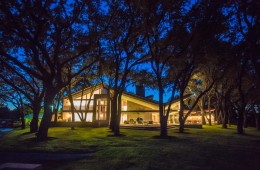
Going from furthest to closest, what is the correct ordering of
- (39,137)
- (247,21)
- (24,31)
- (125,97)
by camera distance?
1. (125,97)
2. (247,21)
3. (39,137)
4. (24,31)

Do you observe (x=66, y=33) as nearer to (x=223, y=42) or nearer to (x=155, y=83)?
(x=155, y=83)

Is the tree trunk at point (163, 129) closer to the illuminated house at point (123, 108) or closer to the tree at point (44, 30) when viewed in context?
the tree at point (44, 30)

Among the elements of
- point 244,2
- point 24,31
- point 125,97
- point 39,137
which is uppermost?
point 244,2

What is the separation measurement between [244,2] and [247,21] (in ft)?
5.03

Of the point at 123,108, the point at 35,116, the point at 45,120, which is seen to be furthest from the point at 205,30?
the point at 123,108

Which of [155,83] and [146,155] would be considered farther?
[155,83]

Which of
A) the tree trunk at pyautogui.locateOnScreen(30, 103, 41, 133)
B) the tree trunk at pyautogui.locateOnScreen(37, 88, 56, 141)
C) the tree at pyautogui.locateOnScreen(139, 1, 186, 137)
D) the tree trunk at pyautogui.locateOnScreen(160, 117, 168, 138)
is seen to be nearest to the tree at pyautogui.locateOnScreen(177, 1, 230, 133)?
the tree at pyautogui.locateOnScreen(139, 1, 186, 137)

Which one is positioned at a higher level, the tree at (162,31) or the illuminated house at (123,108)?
the tree at (162,31)

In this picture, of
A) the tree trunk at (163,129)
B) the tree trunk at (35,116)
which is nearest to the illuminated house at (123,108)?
the tree trunk at (35,116)

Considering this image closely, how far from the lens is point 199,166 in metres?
5.75

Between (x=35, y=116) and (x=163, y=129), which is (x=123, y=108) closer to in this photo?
(x=35, y=116)

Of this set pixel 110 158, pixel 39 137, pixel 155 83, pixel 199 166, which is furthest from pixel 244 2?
pixel 39 137

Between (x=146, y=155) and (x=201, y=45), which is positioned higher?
(x=201, y=45)

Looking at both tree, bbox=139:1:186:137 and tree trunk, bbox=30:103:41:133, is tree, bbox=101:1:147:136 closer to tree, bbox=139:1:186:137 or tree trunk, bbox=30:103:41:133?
tree, bbox=139:1:186:137
